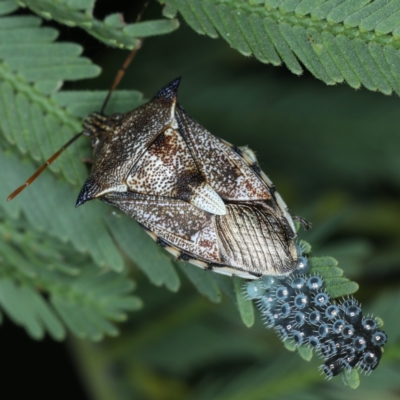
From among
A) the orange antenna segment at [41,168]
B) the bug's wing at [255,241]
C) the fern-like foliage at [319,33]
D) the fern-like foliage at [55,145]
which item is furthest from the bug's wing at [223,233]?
the fern-like foliage at [319,33]

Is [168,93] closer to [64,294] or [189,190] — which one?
[189,190]

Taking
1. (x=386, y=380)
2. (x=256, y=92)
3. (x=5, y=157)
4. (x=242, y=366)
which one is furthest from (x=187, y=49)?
(x=386, y=380)

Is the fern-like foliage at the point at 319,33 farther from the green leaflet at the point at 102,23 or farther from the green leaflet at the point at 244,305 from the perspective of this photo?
the green leaflet at the point at 244,305

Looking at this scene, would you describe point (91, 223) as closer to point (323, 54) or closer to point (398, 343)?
point (323, 54)

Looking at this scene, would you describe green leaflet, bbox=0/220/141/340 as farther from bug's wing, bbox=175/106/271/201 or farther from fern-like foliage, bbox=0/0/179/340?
bug's wing, bbox=175/106/271/201

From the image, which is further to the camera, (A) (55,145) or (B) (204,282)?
(A) (55,145)

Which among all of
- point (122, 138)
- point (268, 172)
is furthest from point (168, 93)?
point (268, 172)
